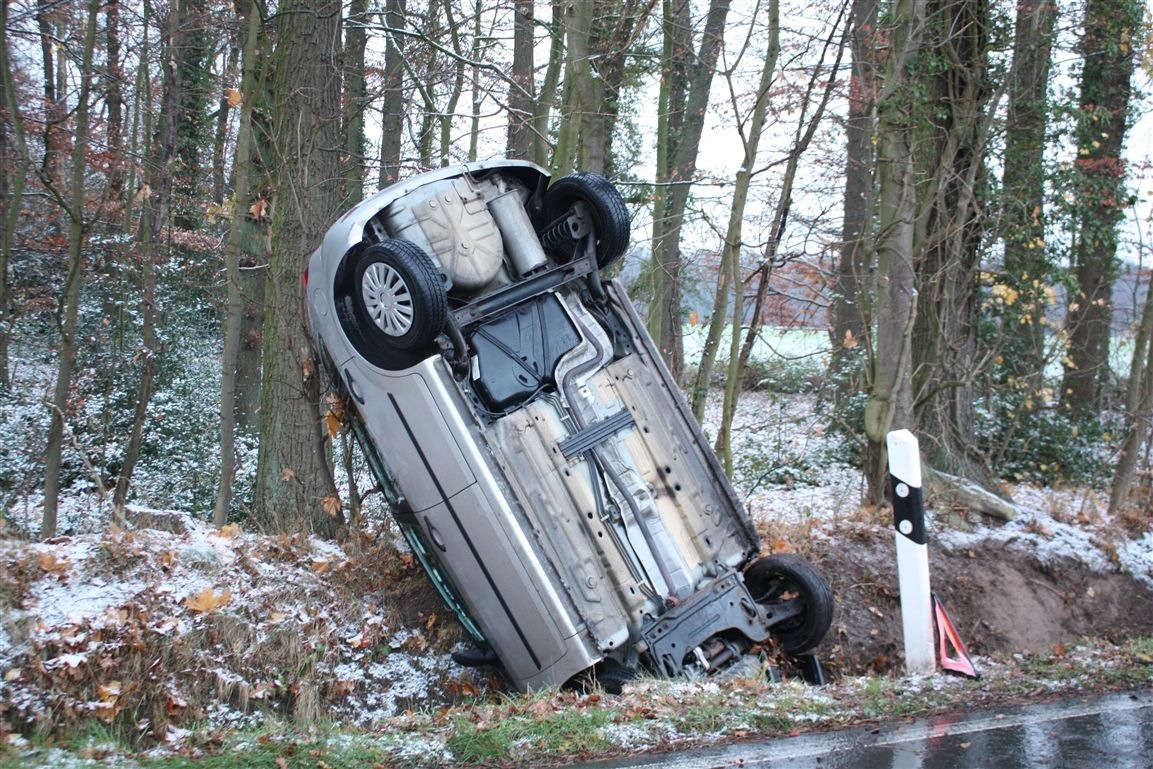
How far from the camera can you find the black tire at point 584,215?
6.86 metres

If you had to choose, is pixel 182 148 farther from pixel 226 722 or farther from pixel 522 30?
→ pixel 226 722

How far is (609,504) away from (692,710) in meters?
1.63

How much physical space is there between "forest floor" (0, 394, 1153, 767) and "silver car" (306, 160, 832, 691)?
48 centimetres

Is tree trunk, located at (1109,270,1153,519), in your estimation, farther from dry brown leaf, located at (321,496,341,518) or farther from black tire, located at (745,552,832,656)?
dry brown leaf, located at (321,496,341,518)

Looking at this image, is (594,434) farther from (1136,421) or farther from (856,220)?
(856,220)

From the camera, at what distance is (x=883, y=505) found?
991 cm

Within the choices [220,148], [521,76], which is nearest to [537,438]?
[521,76]

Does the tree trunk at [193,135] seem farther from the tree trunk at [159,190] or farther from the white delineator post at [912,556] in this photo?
the white delineator post at [912,556]

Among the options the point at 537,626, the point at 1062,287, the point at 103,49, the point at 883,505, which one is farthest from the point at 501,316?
the point at 1062,287

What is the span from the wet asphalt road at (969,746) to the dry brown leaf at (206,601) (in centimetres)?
302

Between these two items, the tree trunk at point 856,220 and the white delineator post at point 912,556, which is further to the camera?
the tree trunk at point 856,220

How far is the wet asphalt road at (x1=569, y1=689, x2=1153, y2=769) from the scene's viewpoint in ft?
13.5

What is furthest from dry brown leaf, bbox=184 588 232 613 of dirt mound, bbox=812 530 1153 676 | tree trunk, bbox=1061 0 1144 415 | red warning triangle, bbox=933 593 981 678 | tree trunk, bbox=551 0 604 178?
tree trunk, bbox=1061 0 1144 415

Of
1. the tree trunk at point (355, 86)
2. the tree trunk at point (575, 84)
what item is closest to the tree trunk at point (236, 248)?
the tree trunk at point (575, 84)
